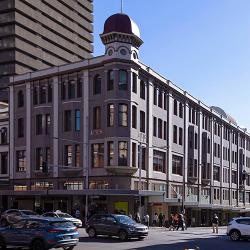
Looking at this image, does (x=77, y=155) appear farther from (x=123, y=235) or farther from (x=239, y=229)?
(x=239, y=229)

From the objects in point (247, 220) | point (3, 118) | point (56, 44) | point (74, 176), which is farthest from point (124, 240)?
point (56, 44)

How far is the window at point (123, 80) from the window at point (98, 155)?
6.40 metres

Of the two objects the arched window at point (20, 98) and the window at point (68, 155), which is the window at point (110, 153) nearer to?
the window at point (68, 155)

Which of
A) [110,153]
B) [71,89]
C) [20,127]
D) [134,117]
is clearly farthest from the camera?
[20,127]

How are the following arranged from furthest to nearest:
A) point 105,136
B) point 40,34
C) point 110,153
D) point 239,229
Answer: point 40,34 < point 105,136 < point 110,153 < point 239,229

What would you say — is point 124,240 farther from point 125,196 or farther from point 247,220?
point 125,196

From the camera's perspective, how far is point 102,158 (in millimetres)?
54469

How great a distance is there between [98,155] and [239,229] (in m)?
25.1

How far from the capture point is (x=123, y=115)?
54.1 m

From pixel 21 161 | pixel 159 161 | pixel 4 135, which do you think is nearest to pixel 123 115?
pixel 159 161

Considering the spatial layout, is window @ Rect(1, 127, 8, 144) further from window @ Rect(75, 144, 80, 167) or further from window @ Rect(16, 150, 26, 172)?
window @ Rect(75, 144, 80, 167)

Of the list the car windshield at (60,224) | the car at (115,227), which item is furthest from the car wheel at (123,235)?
the car windshield at (60,224)

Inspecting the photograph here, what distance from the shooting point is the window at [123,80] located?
54.2 meters

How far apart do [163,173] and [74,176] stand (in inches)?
460
